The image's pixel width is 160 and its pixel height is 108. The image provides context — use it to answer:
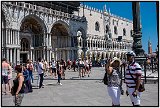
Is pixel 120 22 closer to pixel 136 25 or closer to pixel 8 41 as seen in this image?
pixel 8 41

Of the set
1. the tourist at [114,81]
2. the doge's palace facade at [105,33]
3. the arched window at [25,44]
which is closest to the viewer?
the tourist at [114,81]

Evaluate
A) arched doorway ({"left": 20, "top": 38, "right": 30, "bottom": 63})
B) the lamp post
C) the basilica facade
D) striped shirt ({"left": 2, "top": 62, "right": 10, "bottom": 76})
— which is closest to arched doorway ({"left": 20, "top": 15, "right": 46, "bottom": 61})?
the basilica facade

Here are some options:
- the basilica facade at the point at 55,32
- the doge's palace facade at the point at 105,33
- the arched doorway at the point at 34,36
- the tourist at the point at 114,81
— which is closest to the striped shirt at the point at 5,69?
the tourist at the point at 114,81

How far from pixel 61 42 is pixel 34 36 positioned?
6.60 meters

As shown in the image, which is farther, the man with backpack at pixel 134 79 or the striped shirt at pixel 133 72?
the striped shirt at pixel 133 72

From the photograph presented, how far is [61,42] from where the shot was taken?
46.2m

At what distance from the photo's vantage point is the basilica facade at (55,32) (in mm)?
33969

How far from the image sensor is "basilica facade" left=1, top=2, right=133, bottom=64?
3397 cm

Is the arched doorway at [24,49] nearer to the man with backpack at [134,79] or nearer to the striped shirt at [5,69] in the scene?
the striped shirt at [5,69]

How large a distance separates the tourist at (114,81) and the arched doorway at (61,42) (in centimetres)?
3857

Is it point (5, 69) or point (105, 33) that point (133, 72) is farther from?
point (105, 33)

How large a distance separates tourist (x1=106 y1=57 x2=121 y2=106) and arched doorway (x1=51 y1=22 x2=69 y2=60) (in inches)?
1519

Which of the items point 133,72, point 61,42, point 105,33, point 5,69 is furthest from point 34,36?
point 133,72

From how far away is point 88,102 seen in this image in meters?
9.05
